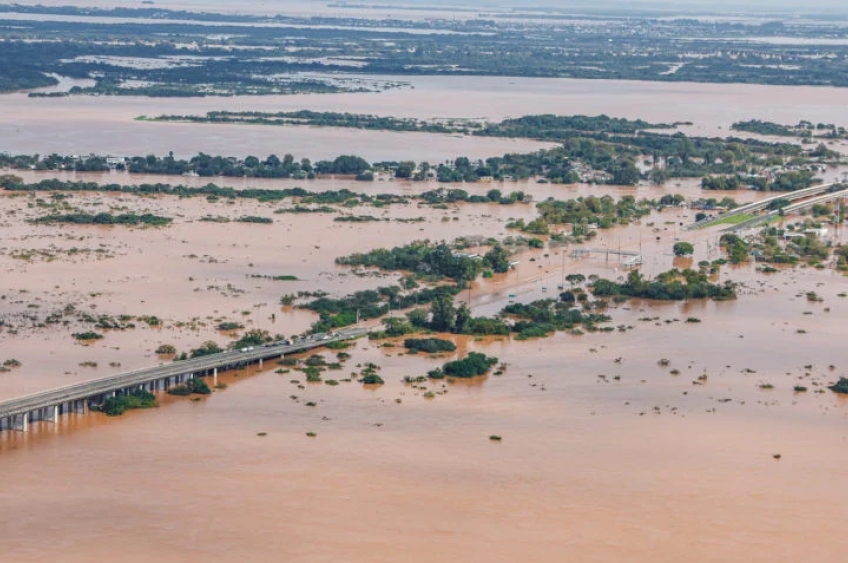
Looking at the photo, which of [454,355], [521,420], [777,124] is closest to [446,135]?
[777,124]

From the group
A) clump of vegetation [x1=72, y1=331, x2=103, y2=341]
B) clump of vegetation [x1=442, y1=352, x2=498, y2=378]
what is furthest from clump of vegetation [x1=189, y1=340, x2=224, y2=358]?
clump of vegetation [x1=442, y1=352, x2=498, y2=378]

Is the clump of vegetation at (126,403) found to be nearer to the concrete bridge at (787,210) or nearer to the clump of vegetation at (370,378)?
the clump of vegetation at (370,378)

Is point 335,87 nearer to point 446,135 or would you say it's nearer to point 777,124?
point 446,135

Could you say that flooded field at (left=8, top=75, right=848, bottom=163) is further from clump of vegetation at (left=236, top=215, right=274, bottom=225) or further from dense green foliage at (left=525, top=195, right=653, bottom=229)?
clump of vegetation at (left=236, top=215, right=274, bottom=225)

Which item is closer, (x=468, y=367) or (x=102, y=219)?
(x=468, y=367)

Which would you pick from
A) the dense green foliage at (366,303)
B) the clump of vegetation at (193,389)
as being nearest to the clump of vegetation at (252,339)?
the dense green foliage at (366,303)

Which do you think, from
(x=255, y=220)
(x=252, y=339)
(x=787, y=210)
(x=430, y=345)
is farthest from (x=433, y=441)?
(x=787, y=210)

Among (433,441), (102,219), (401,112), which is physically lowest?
(433,441)

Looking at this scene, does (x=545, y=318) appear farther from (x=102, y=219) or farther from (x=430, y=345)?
(x=102, y=219)
